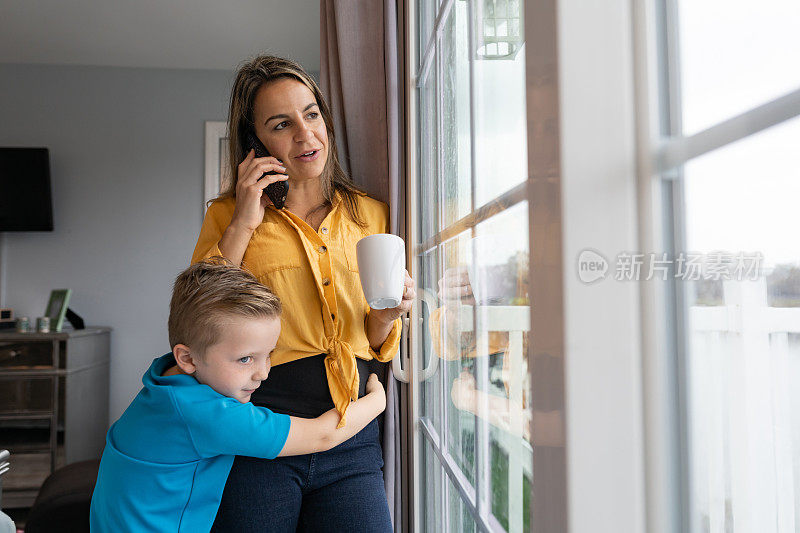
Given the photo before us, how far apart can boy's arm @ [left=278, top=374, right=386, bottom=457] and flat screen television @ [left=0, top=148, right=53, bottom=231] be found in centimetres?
349

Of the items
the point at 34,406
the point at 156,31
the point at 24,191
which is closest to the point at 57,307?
the point at 34,406

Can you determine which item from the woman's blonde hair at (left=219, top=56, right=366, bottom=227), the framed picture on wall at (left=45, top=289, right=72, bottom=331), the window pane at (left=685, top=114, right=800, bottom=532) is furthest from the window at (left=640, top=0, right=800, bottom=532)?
the framed picture on wall at (left=45, top=289, right=72, bottom=331)

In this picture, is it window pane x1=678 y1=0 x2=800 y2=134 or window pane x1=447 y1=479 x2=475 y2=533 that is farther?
window pane x1=447 y1=479 x2=475 y2=533

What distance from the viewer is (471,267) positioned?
84cm

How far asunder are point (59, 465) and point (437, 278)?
3.00 m

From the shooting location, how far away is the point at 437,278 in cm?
113

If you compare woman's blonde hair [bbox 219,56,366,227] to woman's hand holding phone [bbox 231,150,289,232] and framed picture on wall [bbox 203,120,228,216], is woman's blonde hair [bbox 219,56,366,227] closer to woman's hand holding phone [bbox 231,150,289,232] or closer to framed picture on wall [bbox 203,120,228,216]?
woman's hand holding phone [bbox 231,150,289,232]

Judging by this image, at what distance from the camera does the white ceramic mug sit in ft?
3.00

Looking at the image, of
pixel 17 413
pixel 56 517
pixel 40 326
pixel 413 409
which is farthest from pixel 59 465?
pixel 413 409

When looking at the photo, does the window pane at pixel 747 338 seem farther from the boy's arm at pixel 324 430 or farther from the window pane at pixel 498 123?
the boy's arm at pixel 324 430

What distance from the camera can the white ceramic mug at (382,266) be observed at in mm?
915

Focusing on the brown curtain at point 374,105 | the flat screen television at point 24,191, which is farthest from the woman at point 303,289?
the flat screen television at point 24,191

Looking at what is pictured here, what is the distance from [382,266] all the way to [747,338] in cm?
64
